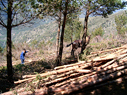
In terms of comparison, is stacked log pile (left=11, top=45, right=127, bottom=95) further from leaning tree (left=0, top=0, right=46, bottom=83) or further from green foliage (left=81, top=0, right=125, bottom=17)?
green foliage (left=81, top=0, right=125, bottom=17)

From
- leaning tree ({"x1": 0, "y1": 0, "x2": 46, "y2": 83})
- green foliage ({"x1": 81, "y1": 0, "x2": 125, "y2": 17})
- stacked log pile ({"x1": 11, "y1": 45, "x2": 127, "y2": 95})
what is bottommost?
stacked log pile ({"x1": 11, "y1": 45, "x2": 127, "y2": 95})

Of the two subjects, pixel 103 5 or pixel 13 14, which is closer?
pixel 13 14

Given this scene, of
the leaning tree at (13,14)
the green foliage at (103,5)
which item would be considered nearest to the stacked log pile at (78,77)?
the leaning tree at (13,14)

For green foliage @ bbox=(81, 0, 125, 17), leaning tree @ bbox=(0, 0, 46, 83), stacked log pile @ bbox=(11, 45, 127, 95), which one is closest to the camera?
stacked log pile @ bbox=(11, 45, 127, 95)

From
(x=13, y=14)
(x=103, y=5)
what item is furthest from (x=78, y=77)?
(x=103, y=5)

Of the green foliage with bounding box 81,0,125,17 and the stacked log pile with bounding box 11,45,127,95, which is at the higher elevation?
the green foliage with bounding box 81,0,125,17

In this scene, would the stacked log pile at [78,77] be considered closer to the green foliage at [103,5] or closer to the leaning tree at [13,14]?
the leaning tree at [13,14]

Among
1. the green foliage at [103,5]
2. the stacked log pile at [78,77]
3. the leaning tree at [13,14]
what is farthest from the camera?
the green foliage at [103,5]

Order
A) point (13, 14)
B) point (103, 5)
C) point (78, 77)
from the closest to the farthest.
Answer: point (78, 77) < point (13, 14) < point (103, 5)

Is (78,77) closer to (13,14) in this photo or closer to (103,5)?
(13,14)

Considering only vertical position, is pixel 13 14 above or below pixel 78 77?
above

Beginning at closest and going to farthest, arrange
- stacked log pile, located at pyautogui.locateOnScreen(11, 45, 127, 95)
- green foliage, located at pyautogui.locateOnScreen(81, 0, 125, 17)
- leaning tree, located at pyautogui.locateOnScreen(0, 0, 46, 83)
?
stacked log pile, located at pyautogui.locateOnScreen(11, 45, 127, 95) → leaning tree, located at pyautogui.locateOnScreen(0, 0, 46, 83) → green foliage, located at pyautogui.locateOnScreen(81, 0, 125, 17)

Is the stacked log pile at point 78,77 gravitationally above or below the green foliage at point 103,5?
below

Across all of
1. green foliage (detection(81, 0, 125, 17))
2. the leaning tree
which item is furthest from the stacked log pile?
green foliage (detection(81, 0, 125, 17))
